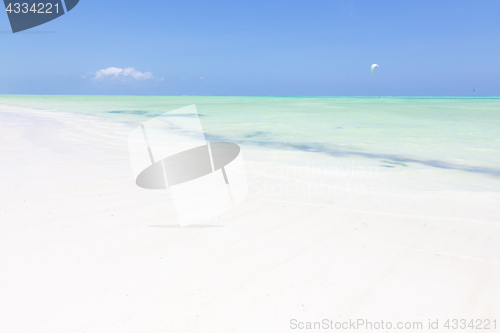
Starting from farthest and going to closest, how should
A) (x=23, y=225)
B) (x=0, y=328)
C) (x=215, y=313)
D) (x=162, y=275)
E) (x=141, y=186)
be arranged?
(x=141, y=186)
(x=23, y=225)
(x=162, y=275)
(x=215, y=313)
(x=0, y=328)

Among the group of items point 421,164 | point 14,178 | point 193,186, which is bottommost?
point 421,164

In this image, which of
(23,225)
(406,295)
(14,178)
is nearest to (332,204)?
(406,295)

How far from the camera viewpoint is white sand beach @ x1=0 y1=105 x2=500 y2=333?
55.5 inches

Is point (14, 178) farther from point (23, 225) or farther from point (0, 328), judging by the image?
point (0, 328)

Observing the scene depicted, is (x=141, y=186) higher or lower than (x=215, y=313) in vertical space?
higher

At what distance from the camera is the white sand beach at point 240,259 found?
141cm

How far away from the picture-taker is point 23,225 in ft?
7.02

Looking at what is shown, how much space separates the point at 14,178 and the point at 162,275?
2489 mm

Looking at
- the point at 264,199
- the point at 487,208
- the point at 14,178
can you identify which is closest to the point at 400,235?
the point at 264,199

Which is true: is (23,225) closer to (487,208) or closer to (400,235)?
(400,235)

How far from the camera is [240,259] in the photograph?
1.86 m

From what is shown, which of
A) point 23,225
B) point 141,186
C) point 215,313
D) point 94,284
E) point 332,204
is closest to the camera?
point 215,313

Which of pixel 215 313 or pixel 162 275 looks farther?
pixel 162 275

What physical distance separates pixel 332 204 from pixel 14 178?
123 inches
